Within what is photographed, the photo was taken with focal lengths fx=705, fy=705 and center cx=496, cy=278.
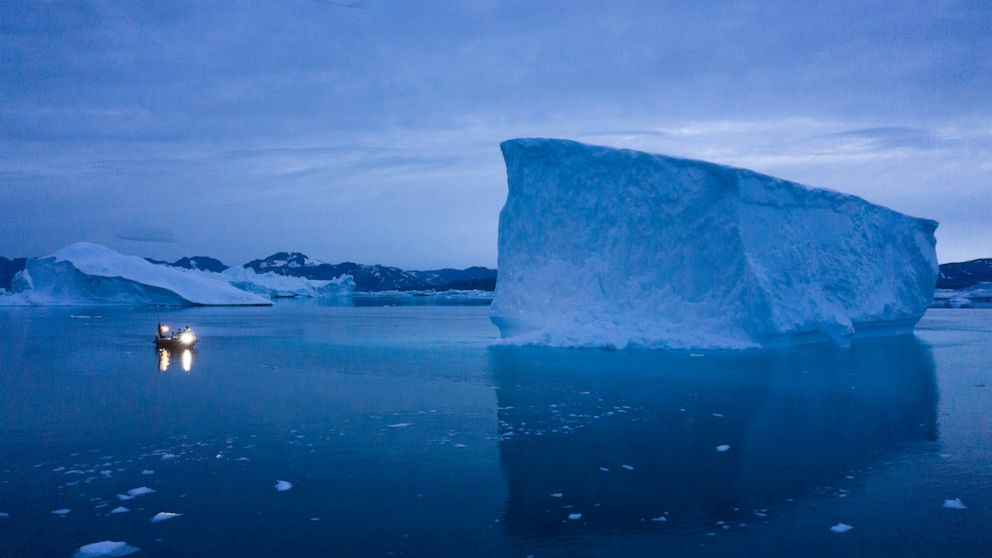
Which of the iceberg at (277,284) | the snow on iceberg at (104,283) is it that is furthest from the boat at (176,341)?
the iceberg at (277,284)

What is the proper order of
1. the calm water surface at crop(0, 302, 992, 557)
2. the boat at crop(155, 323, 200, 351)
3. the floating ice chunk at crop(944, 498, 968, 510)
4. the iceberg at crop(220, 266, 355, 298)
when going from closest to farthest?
1. the calm water surface at crop(0, 302, 992, 557)
2. the floating ice chunk at crop(944, 498, 968, 510)
3. the boat at crop(155, 323, 200, 351)
4. the iceberg at crop(220, 266, 355, 298)

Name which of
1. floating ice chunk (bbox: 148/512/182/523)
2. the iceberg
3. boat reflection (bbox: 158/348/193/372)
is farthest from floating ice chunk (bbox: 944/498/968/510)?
the iceberg

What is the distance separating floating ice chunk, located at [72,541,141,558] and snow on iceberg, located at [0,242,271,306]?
51.4 meters

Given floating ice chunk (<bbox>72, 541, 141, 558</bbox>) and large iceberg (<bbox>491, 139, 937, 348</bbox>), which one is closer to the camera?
floating ice chunk (<bbox>72, 541, 141, 558</bbox>)

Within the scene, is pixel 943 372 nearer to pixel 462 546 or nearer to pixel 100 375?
pixel 462 546

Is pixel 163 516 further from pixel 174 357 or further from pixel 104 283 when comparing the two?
pixel 104 283

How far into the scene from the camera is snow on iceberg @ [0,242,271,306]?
51.7m

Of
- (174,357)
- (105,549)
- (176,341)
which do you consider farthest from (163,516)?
(176,341)

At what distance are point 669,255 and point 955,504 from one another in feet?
46.1

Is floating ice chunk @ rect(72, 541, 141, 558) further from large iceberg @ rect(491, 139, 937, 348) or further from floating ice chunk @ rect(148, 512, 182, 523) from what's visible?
large iceberg @ rect(491, 139, 937, 348)

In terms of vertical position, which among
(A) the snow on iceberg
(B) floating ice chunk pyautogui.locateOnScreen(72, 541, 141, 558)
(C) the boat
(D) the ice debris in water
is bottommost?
(B) floating ice chunk pyautogui.locateOnScreen(72, 541, 141, 558)

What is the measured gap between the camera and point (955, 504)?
5.74 m

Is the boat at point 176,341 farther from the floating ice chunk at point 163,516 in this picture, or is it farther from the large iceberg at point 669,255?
the floating ice chunk at point 163,516

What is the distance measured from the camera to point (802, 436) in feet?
27.4
